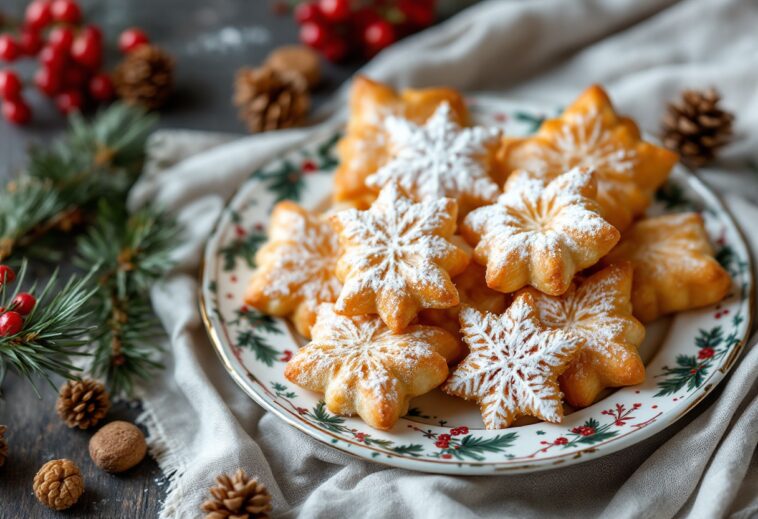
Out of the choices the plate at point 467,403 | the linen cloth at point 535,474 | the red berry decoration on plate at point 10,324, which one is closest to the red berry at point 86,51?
the linen cloth at point 535,474

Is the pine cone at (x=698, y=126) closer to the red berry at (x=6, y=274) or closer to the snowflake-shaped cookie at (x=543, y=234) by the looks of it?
the snowflake-shaped cookie at (x=543, y=234)

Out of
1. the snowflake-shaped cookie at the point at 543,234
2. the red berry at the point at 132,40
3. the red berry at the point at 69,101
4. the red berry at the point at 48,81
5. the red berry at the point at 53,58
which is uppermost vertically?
the red berry at the point at 53,58

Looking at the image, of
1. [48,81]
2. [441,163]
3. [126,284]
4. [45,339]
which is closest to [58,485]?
[45,339]

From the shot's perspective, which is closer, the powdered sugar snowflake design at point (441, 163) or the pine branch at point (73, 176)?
the powdered sugar snowflake design at point (441, 163)

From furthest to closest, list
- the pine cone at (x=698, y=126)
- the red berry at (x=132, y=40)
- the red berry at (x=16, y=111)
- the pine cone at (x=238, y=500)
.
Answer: the red berry at (x=132, y=40) → the red berry at (x=16, y=111) → the pine cone at (x=698, y=126) → the pine cone at (x=238, y=500)

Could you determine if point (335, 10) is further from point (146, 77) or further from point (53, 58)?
point (53, 58)

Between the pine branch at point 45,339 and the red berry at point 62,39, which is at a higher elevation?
the red berry at point 62,39

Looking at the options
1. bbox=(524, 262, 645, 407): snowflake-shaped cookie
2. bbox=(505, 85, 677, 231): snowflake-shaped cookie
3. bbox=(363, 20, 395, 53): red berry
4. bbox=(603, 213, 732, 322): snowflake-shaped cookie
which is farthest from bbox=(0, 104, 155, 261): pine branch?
bbox=(603, 213, 732, 322): snowflake-shaped cookie
